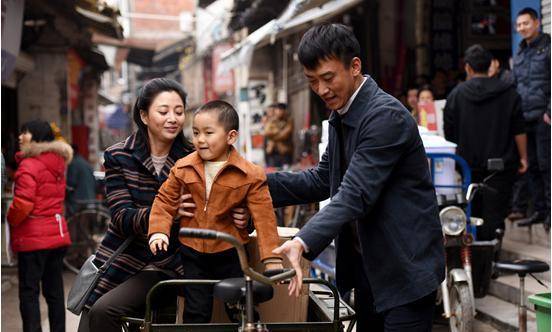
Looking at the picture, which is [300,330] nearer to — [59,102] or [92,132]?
[59,102]

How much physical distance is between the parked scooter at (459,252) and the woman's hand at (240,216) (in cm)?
368

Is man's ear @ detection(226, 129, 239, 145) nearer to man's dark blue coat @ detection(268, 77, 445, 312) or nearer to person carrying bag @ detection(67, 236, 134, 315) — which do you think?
man's dark blue coat @ detection(268, 77, 445, 312)

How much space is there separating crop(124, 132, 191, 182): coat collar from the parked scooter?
137 inches

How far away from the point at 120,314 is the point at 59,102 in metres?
13.7

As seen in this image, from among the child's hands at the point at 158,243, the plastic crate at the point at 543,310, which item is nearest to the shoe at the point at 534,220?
the plastic crate at the point at 543,310

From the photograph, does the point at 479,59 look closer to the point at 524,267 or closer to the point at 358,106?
the point at 524,267

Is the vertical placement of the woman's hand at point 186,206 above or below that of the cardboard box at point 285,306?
above

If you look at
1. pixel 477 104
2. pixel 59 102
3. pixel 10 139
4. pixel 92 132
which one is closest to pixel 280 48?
pixel 92 132

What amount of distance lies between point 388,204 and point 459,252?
4.29 metres

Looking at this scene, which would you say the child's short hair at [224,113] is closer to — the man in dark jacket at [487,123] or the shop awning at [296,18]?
the man in dark jacket at [487,123]

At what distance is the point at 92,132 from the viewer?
2631 centimetres

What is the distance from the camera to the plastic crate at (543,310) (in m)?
4.86

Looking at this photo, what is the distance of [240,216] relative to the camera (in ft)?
13.8

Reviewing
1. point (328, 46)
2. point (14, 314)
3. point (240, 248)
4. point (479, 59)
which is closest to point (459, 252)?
point (479, 59)
